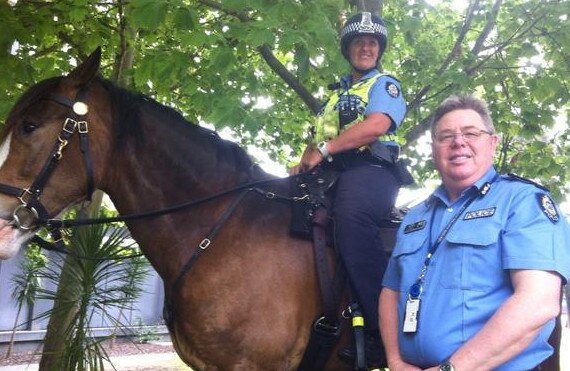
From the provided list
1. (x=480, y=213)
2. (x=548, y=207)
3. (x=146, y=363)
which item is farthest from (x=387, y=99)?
(x=146, y=363)

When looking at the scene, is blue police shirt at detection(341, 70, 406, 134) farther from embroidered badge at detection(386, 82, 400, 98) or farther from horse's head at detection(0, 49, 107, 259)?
horse's head at detection(0, 49, 107, 259)

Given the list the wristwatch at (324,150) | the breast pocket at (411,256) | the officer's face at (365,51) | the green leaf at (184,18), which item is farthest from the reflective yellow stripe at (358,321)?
the green leaf at (184,18)

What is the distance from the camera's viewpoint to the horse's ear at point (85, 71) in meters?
3.41

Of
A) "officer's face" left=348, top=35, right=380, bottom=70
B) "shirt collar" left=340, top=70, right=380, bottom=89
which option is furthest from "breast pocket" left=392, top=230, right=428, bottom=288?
"officer's face" left=348, top=35, right=380, bottom=70

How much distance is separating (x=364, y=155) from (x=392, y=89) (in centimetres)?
45

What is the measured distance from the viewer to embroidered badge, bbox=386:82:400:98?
3.77 metres

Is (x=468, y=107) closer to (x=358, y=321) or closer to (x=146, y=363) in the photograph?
(x=358, y=321)

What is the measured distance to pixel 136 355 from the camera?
14.6 metres

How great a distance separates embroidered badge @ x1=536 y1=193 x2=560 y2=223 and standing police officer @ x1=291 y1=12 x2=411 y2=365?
1264 millimetres

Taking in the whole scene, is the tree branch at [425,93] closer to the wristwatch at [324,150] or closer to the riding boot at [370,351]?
the wristwatch at [324,150]

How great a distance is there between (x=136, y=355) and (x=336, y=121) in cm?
1224

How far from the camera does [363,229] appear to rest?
3.52 m

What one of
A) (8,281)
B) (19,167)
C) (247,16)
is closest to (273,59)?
(247,16)

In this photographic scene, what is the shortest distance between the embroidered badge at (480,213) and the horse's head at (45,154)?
204 cm
